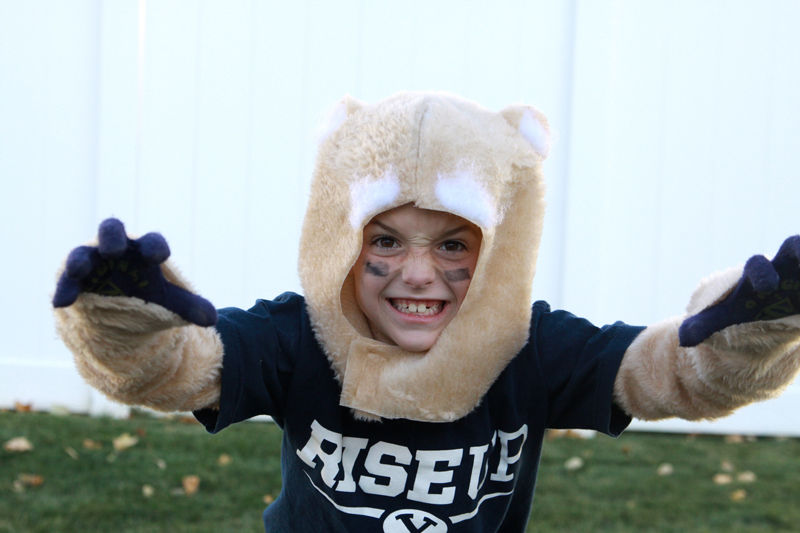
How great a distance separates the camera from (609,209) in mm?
4156

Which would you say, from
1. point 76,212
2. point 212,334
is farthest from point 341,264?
point 76,212

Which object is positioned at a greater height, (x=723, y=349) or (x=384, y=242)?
(x=384, y=242)

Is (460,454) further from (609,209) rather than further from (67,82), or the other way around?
(67,82)

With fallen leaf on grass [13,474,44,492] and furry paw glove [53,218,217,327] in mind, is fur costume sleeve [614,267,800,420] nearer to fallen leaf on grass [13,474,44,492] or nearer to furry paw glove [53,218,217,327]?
furry paw glove [53,218,217,327]

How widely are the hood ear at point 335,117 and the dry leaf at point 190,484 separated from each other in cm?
204

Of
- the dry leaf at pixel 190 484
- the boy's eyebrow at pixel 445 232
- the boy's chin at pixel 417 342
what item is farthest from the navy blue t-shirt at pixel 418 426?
the dry leaf at pixel 190 484

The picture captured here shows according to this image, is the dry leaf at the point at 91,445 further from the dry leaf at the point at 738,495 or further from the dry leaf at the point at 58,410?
the dry leaf at the point at 738,495

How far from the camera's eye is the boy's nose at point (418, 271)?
5.80ft

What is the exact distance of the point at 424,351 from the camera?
5.90 feet

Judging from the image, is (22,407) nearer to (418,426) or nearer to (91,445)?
(91,445)

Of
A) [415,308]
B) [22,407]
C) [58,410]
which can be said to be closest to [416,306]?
[415,308]

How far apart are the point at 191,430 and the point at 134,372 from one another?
2.76 meters

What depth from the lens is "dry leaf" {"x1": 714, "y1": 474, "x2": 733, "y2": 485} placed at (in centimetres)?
359

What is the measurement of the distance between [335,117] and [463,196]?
17.0 inches
